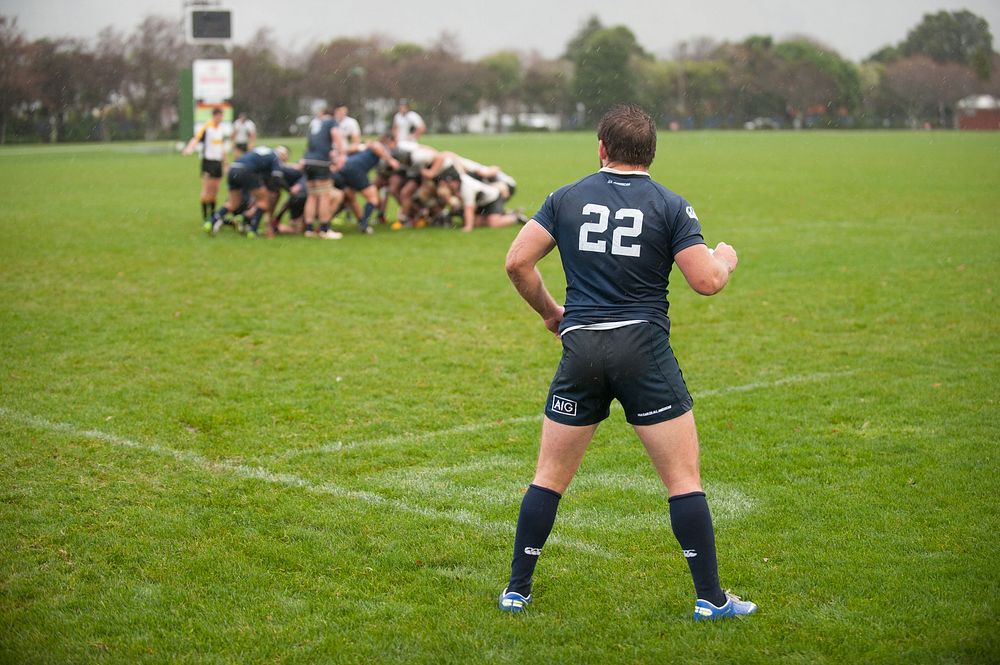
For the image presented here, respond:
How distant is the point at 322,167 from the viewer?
17.1 meters

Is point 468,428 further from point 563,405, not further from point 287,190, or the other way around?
point 287,190

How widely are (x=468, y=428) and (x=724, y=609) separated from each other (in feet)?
10.4

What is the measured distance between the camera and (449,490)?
5.99 m

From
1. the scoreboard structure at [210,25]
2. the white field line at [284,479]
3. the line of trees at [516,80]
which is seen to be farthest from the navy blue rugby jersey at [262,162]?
the line of trees at [516,80]

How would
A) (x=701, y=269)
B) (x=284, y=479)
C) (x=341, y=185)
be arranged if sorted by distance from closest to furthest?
(x=701, y=269) < (x=284, y=479) < (x=341, y=185)

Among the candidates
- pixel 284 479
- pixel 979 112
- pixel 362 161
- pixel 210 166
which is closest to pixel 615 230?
pixel 284 479

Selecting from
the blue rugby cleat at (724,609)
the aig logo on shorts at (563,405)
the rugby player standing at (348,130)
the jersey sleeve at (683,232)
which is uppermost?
the rugby player standing at (348,130)

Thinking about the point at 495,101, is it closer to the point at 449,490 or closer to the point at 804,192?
the point at 804,192

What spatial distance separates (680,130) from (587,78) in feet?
31.1

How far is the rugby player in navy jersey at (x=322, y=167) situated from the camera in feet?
55.9

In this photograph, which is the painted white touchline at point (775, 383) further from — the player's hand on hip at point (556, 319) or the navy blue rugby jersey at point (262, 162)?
the navy blue rugby jersey at point (262, 162)

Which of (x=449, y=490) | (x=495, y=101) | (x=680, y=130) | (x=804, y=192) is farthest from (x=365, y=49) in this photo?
(x=449, y=490)

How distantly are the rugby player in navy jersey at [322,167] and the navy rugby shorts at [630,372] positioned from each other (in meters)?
13.4

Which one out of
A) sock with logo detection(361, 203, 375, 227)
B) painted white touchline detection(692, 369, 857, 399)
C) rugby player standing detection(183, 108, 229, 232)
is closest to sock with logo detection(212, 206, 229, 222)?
rugby player standing detection(183, 108, 229, 232)
